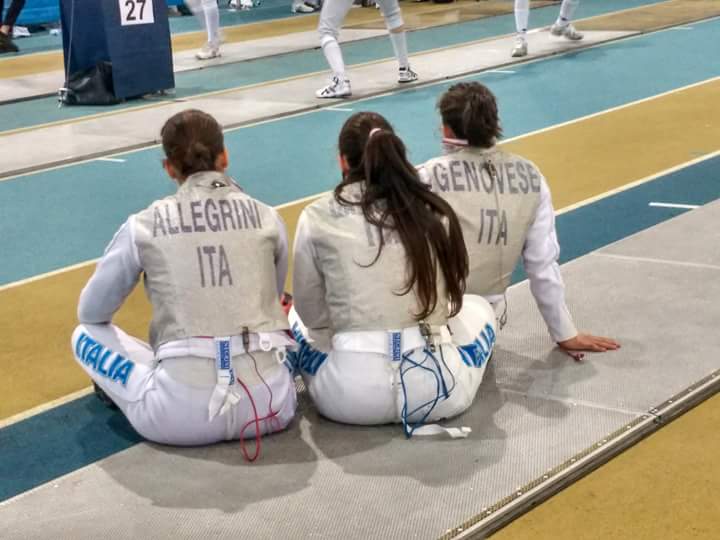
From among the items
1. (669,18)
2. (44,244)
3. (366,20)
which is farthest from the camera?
(366,20)

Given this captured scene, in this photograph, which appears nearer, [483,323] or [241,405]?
[241,405]

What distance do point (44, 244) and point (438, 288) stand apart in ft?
11.7

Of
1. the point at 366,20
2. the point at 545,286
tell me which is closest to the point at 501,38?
the point at 366,20

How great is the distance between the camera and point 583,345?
16.0 feet

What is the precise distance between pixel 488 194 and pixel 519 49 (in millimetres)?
9172

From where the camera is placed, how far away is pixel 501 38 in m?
15.5

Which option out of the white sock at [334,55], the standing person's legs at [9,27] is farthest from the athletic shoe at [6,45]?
the white sock at [334,55]

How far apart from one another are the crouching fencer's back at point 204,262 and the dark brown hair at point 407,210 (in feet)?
1.20

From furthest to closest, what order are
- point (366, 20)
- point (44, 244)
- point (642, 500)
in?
point (366, 20), point (44, 244), point (642, 500)

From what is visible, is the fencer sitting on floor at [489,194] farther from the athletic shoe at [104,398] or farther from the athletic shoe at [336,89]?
the athletic shoe at [336,89]

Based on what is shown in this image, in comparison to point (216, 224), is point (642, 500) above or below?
below

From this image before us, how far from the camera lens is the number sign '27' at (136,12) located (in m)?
11.5

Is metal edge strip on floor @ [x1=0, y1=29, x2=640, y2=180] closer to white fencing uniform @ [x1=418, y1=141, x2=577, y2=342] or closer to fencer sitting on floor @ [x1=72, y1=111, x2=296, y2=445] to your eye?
fencer sitting on floor @ [x1=72, y1=111, x2=296, y2=445]

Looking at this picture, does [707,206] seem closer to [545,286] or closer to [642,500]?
[545,286]
